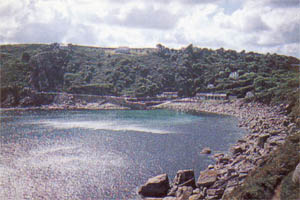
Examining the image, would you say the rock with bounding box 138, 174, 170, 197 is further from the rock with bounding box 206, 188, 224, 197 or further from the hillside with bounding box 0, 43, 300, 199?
the hillside with bounding box 0, 43, 300, 199

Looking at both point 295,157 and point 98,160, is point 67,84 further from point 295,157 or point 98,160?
point 295,157

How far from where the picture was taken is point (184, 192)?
112ft

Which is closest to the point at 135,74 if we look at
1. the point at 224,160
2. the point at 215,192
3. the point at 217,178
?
the point at 224,160

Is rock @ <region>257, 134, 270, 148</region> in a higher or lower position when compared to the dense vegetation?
lower

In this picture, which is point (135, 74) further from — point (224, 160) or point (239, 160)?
point (239, 160)

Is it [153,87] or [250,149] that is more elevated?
[153,87]

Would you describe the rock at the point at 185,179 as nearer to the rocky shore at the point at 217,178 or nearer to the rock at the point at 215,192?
the rocky shore at the point at 217,178

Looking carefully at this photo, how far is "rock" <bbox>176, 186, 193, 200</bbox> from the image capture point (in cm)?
3303

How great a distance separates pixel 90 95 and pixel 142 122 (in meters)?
58.9

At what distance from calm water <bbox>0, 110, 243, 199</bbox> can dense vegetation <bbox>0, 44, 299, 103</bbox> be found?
6176cm

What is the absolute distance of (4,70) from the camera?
15662cm

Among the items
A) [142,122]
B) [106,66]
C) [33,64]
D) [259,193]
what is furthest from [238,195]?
[106,66]

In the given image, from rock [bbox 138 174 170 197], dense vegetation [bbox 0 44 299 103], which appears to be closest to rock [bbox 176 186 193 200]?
rock [bbox 138 174 170 197]

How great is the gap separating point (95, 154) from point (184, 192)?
26441 millimetres
